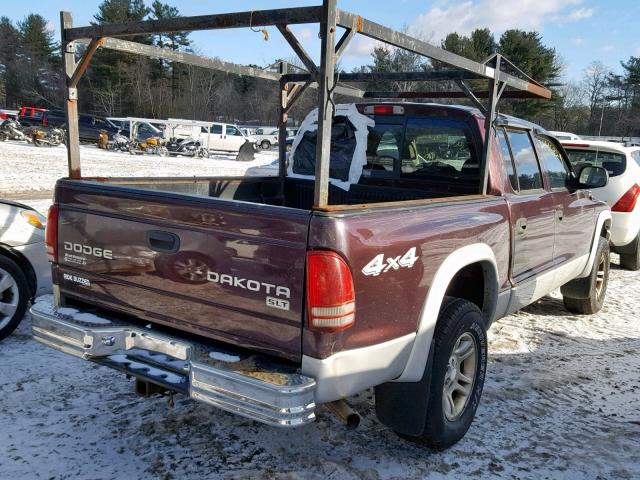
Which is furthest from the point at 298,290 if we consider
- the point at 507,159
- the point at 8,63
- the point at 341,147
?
the point at 8,63

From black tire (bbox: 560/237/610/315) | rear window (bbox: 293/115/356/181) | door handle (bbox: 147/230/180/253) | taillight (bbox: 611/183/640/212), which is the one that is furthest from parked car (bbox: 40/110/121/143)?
door handle (bbox: 147/230/180/253)

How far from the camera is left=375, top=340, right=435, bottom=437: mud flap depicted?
9.52 feet

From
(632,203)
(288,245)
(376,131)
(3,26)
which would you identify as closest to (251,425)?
(288,245)

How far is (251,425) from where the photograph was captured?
3475mm

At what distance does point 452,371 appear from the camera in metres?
3.27

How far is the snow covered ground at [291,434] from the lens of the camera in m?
3.02

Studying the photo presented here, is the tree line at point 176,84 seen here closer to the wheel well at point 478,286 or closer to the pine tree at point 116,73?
the pine tree at point 116,73

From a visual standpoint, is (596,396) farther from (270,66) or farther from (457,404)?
(270,66)

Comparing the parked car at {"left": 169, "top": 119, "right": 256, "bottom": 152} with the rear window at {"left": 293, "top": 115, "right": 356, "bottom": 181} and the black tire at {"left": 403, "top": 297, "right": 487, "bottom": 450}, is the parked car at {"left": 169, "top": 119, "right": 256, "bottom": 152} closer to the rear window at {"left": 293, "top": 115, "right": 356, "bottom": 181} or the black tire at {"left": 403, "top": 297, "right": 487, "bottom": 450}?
the rear window at {"left": 293, "top": 115, "right": 356, "bottom": 181}

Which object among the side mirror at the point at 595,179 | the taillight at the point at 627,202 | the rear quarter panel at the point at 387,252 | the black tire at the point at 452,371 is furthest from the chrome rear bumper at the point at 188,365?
the taillight at the point at 627,202

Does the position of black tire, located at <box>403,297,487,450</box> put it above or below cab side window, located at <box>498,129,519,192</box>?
below

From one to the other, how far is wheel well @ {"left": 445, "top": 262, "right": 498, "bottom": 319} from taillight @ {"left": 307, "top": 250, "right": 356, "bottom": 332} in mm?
1365

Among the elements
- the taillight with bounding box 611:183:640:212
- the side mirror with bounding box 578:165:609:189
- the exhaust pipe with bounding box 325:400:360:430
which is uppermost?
the side mirror with bounding box 578:165:609:189

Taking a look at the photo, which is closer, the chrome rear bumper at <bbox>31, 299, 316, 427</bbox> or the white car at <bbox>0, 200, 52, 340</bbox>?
the chrome rear bumper at <bbox>31, 299, 316, 427</bbox>
